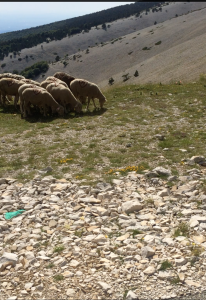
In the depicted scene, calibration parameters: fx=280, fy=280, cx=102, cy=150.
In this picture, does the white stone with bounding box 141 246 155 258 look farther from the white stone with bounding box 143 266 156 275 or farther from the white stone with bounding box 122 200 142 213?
the white stone with bounding box 122 200 142 213

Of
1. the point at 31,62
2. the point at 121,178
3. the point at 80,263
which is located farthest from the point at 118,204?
the point at 31,62

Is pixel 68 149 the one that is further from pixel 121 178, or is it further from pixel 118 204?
pixel 118 204

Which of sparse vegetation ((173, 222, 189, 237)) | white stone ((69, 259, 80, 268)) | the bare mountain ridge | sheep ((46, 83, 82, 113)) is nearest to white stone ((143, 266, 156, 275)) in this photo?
sparse vegetation ((173, 222, 189, 237))

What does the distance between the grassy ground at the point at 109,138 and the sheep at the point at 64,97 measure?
3.28 feet

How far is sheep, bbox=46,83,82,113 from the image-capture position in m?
23.8

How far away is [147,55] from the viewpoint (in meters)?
93.4

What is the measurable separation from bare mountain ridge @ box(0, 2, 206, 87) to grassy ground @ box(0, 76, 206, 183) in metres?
13.9

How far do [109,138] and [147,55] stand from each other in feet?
272

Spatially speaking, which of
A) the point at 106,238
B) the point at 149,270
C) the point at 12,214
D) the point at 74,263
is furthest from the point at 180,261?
the point at 12,214

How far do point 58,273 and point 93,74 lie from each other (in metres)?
102

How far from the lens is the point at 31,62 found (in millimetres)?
173375

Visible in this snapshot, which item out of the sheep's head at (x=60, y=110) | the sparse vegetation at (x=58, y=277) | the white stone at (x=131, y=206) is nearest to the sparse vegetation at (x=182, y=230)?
the white stone at (x=131, y=206)

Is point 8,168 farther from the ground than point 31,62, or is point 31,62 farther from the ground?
point 31,62

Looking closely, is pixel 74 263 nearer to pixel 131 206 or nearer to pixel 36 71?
pixel 131 206
